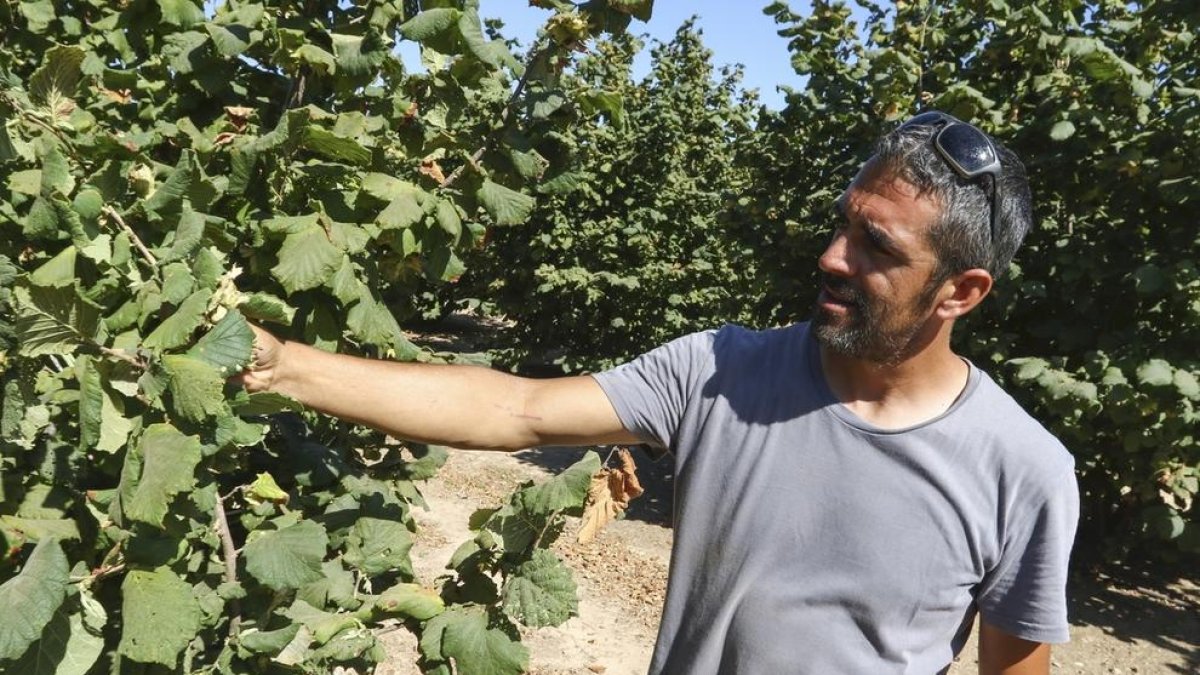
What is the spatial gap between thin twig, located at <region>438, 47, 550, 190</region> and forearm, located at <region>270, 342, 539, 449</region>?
19.3 inches

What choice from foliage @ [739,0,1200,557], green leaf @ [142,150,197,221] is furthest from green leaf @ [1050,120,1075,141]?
green leaf @ [142,150,197,221]

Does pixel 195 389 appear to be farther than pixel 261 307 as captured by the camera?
No

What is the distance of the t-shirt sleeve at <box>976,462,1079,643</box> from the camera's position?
65.8 inches

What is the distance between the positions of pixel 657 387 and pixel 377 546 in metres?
0.63

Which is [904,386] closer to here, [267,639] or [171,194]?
[267,639]

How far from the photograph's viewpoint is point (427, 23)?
6.00 ft

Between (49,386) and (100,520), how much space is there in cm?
31

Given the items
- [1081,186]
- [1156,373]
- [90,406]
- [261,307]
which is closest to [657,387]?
[261,307]

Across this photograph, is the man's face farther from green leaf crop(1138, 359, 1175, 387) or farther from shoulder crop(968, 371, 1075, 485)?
green leaf crop(1138, 359, 1175, 387)

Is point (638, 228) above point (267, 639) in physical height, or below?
above

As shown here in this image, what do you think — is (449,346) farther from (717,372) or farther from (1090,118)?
(717,372)

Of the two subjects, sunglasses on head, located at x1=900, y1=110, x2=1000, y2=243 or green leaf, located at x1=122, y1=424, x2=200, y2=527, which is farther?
sunglasses on head, located at x1=900, y1=110, x2=1000, y2=243

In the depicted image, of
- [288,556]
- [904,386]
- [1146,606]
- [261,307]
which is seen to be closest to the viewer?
[261,307]

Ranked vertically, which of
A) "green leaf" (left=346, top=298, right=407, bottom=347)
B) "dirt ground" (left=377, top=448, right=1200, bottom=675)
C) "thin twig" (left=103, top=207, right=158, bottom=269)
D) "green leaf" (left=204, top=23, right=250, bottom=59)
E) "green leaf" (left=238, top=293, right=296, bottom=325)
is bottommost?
"dirt ground" (left=377, top=448, right=1200, bottom=675)
